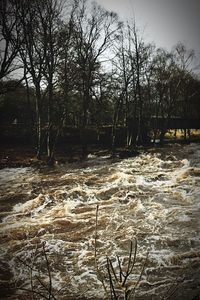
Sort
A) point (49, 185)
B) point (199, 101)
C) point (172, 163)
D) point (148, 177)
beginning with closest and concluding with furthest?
point (49, 185) < point (148, 177) < point (172, 163) < point (199, 101)

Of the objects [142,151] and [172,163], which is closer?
[172,163]

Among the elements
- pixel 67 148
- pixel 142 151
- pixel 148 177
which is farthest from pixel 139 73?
pixel 148 177

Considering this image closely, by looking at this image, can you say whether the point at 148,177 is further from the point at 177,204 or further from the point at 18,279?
the point at 18,279

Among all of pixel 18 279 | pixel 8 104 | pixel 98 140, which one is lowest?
pixel 18 279

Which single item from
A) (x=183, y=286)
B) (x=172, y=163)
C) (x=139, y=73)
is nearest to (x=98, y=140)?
(x=139, y=73)

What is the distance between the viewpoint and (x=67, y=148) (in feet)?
88.1

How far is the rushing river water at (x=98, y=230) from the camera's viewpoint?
5762 mm

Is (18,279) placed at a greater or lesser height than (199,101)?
lesser

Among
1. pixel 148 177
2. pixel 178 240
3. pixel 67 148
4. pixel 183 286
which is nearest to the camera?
pixel 183 286

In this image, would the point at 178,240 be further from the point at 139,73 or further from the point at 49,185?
the point at 139,73

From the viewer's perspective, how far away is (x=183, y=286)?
5.39 m

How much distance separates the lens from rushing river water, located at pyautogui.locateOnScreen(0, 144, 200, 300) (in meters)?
5.76

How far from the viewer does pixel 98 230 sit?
836cm

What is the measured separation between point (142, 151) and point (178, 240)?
1779 cm
